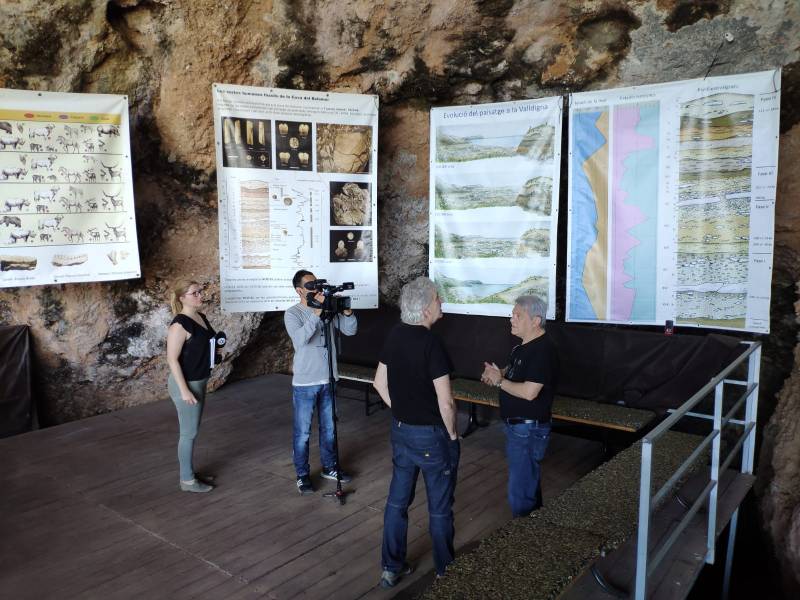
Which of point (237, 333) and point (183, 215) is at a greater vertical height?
point (183, 215)

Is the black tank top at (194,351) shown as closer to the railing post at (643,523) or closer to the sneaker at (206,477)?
the sneaker at (206,477)

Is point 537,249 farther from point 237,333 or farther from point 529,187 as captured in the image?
point 237,333

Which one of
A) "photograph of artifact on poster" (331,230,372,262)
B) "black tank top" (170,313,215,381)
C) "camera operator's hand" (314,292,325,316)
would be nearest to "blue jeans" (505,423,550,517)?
"camera operator's hand" (314,292,325,316)

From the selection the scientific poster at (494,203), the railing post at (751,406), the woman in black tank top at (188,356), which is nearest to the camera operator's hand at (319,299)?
the woman in black tank top at (188,356)

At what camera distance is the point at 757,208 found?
4441 millimetres

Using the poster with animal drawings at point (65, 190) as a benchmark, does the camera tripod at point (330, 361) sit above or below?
below

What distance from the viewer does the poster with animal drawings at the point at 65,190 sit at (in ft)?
16.5

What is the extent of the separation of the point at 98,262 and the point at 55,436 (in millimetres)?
1660

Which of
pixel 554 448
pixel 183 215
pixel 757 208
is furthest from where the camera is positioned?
pixel 183 215

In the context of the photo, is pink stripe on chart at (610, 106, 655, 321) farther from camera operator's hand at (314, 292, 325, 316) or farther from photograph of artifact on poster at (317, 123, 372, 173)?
camera operator's hand at (314, 292, 325, 316)

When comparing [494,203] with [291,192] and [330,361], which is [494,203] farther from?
[330,361]

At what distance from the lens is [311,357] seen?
412cm

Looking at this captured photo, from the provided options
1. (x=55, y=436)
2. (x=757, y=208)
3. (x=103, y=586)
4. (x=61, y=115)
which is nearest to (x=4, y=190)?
(x=61, y=115)

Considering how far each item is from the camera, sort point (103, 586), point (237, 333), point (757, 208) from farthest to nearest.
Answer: point (237, 333), point (757, 208), point (103, 586)
